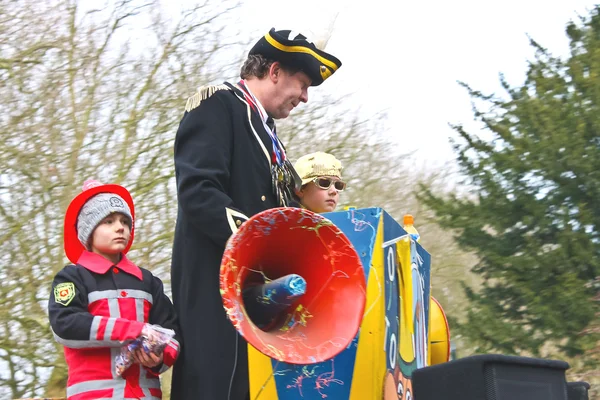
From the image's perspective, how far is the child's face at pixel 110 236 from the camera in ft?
10.8

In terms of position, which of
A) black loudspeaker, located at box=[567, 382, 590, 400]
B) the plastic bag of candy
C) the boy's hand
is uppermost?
the plastic bag of candy

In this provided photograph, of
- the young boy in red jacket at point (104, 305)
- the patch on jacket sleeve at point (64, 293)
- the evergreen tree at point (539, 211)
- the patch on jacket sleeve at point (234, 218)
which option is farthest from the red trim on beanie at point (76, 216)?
the evergreen tree at point (539, 211)

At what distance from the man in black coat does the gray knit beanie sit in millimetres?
294

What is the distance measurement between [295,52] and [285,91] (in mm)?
145

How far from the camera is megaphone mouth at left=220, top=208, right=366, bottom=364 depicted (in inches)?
110

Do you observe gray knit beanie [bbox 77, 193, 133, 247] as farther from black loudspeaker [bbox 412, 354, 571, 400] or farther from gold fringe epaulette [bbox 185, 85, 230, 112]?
black loudspeaker [bbox 412, 354, 571, 400]

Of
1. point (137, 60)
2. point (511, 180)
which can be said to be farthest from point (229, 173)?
point (137, 60)

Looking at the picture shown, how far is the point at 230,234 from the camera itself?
115 inches

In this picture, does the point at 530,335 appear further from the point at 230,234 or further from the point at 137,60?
the point at 230,234

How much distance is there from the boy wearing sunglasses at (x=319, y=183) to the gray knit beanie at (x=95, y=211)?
4.30ft

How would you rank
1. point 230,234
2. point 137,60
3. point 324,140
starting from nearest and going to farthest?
point 230,234
point 137,60
point 324,140

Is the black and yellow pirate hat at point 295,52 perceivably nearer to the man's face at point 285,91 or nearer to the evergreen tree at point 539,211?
the man's face at point 285,91

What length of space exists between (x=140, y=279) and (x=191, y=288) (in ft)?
0.90

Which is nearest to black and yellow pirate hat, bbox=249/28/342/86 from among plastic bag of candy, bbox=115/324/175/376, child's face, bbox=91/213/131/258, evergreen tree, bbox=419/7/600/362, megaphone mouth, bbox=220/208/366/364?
megaphone mouth, bbox=220/208/366/364
